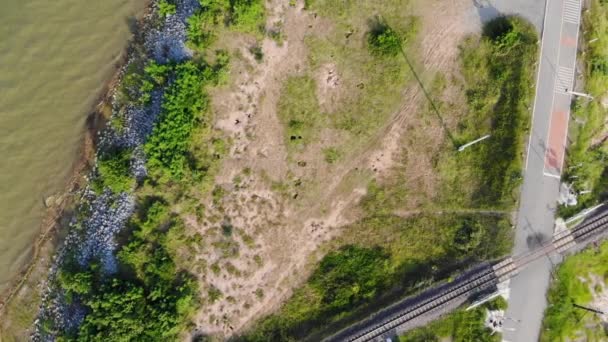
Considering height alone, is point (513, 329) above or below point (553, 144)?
below

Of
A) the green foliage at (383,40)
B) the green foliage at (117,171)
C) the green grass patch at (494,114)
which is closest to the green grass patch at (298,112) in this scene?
the green foliage at (383,40)

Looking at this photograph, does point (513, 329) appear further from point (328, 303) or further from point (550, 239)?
point (328, 303)

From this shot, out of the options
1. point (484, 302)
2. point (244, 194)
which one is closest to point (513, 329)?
point (484, 302)

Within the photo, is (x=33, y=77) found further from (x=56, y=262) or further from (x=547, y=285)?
(x=547, y=285)

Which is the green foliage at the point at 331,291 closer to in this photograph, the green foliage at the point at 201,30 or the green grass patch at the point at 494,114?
the green grass patch at the point at 494,114


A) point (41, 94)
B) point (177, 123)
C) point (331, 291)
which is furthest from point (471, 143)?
point (41, 94)

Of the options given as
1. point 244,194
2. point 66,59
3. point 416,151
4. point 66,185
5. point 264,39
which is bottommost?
point 416,151

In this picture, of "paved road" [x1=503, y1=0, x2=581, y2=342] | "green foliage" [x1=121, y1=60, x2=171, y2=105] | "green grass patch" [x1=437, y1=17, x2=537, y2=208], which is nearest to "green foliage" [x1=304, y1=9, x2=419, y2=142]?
"green grass patch" [x1=437, y1=17, x2=537, y2=208]
